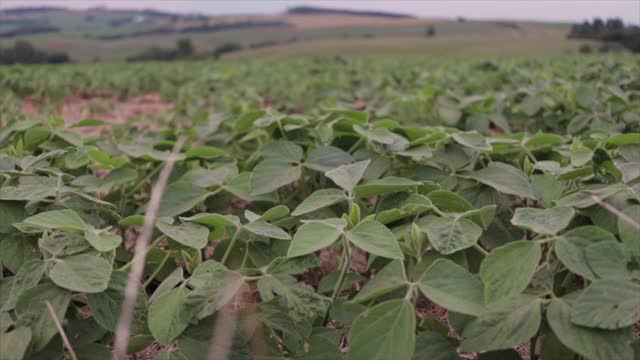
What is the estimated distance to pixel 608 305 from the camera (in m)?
0.73

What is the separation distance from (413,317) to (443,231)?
0.19 metres

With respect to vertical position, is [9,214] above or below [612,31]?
below

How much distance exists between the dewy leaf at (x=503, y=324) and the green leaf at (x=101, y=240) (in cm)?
56

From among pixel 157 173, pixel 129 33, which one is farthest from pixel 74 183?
pixel 129 33

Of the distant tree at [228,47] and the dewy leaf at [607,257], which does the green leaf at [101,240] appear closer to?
the dewy leaf at [607,257]

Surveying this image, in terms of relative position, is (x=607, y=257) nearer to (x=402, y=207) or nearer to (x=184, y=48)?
(x=402, y=207)

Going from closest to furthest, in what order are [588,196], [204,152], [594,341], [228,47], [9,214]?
[594,341] → [588,196] → [9,214] → [204,152] → [228,47]

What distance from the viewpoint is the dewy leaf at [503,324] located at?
75cm

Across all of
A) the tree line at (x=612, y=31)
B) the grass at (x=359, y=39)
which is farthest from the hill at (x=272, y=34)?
the tree line at (x=612, y=31)

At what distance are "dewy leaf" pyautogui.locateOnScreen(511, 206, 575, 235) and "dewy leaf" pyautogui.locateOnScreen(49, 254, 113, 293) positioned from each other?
0.62 meters

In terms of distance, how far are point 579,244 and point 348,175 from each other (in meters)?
0.43

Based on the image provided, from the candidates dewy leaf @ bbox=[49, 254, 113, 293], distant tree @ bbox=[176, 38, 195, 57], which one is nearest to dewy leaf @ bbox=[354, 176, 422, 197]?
dewy leaf @ bbox=[49, 254, 113, 293]

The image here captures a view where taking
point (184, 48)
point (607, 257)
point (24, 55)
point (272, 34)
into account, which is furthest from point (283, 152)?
point (272, 34)

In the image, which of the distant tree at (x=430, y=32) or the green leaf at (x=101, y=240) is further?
the distant tree at (x=430, y=32)
